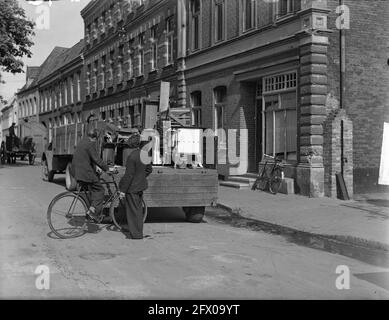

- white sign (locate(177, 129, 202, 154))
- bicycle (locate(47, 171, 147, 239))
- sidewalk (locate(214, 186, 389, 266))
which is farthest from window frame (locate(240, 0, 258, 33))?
bicycle (locate(47, 171, 147, 239))

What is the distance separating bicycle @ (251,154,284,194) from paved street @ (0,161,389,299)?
18.0 feet

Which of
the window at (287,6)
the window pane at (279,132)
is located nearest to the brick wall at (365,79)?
the window at (287,6)

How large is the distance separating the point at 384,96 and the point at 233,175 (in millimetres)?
6024

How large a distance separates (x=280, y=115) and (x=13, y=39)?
16.4m

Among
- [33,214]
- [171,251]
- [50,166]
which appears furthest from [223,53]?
[171,251]

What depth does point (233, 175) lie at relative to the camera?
61.5ft

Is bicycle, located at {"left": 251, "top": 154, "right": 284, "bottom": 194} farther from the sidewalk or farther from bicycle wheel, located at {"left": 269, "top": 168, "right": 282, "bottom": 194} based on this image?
the sidewalk

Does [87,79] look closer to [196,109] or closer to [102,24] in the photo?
[102,24]

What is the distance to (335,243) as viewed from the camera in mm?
8836

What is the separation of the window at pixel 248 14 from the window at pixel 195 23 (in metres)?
4.00

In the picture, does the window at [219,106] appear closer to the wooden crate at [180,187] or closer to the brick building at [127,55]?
the brick building at [127,55]

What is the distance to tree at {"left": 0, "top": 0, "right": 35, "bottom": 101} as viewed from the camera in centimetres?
2542

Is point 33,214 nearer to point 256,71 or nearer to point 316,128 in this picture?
point 316,128

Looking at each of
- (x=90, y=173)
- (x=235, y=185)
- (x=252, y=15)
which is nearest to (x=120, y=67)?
(x=252, y=15)
